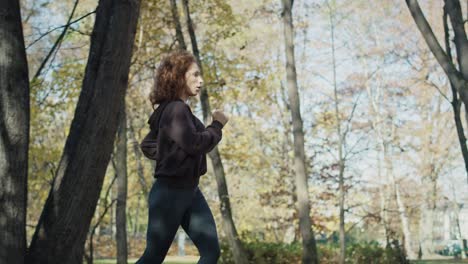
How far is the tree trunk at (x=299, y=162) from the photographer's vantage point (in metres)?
10.3

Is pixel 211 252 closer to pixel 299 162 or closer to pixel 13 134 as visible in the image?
pixel 13 134

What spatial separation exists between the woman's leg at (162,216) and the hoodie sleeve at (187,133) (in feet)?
0.78

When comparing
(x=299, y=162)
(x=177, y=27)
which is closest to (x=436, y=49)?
(x=299, y=162)

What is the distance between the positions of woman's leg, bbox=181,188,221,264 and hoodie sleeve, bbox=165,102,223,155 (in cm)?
32

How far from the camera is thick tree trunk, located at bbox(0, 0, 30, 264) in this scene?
353cm

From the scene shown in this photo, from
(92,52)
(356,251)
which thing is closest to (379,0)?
(356,251)

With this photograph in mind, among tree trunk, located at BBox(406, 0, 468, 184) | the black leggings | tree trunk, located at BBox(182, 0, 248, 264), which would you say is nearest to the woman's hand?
the black leggings

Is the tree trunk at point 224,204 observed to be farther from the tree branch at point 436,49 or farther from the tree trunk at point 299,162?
the tree branch at point 436,49

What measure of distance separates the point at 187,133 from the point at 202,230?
0.52m

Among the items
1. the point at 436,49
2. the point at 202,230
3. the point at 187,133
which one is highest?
the point at 436,49

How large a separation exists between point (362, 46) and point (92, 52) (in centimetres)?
2168

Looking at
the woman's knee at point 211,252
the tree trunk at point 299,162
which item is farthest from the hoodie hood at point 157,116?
the tree trunk at point 299,162

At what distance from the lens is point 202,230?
10.4ft

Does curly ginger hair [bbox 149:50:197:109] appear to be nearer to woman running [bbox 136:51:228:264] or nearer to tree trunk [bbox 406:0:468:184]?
woman running [bbox 136:51:228:264]
